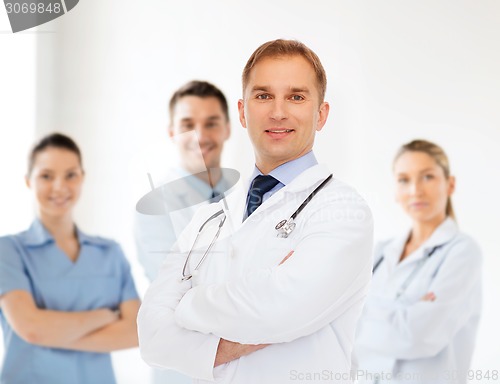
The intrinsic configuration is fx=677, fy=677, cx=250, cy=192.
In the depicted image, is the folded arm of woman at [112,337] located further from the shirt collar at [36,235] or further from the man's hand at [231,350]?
the man's hand at [231,350]

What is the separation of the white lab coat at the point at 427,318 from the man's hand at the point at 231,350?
1.38 meters

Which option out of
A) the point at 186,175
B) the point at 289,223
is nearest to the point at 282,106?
the point at 289,223

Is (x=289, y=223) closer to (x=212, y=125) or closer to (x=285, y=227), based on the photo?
(x=285, y=227)

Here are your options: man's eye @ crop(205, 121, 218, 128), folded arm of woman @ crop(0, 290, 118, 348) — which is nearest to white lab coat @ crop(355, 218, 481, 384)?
man's eye @ crop(205, 121, 218, 128)

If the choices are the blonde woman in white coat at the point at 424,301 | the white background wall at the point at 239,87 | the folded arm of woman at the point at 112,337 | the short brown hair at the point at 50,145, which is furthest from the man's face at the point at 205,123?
the blonde woman in white coat at the point at 424,301

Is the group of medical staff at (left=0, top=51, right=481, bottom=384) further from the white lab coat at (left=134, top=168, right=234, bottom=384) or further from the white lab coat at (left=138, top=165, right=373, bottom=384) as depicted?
the white lab coat at (left=138, top=165, right=373, bottom=384)

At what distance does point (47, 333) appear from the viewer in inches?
87.4

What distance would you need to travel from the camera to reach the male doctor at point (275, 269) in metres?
1.16

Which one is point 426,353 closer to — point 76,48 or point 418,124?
point 418,124

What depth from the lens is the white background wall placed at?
112 inches

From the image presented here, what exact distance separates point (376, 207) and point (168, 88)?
1.06 metres

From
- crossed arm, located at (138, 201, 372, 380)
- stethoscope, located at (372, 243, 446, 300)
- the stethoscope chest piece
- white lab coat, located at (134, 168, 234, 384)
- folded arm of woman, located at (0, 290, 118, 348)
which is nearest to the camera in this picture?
crossed arm, located at (138, 201, 372, 380)

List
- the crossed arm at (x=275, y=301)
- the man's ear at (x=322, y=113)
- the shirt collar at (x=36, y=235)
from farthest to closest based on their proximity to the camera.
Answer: the shirt collar at (x=36, y=235) → the man's ear at (x=322, y=113) → the crossed arm at (x=275, y=301)

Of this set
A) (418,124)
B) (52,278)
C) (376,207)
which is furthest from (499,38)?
(52,278)
